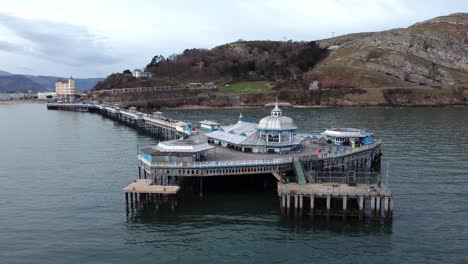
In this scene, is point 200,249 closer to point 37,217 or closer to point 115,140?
point 37,217

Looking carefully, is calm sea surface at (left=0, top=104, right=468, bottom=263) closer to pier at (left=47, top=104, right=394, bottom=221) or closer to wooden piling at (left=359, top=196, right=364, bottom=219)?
wooden piling at (left=359, top=196, right=364, bottom=219)

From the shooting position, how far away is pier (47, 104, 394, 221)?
168ft

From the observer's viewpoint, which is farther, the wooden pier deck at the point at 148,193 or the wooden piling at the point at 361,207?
the wooden pier deck at the point at 148,193

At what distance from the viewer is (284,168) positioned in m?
62.5

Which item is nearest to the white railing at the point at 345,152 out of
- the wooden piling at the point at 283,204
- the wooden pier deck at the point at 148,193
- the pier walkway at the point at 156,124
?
the wooden piling at the point at 283,204

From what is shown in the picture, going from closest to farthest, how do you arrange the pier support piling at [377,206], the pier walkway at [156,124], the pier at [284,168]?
1. the pier support piling at [377,206]
2. the pier at [284,168]
3. the pier walkway at [156,124]

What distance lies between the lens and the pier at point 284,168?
51.3 meters

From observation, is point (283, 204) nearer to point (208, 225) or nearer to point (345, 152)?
point (208, 225)

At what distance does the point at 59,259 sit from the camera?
4162 centimetres

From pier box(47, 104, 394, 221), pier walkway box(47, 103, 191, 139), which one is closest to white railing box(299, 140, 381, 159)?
pier box(47, 104, 394, 221)

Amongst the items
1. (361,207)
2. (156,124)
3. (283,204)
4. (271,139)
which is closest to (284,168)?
(271,139)

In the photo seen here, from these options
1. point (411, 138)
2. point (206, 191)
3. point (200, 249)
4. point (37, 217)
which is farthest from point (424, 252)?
point (411, 138)

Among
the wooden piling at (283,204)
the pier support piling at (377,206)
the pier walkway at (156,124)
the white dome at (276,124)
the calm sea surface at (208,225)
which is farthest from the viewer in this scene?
Answer: the pier walkway at (156,124)

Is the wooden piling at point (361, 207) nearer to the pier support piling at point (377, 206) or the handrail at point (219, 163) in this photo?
the pier support piling at point (377, 206)
